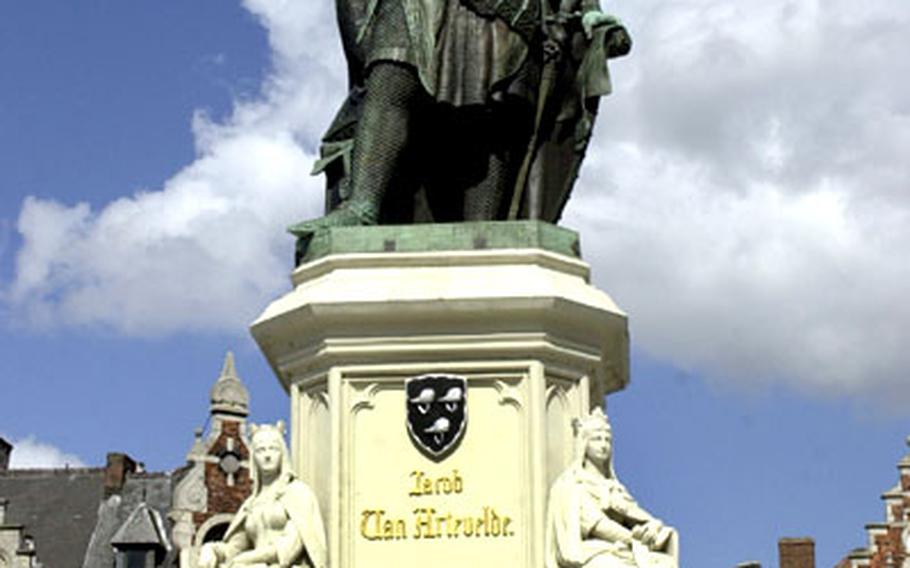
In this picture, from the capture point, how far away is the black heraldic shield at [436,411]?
9.12 metres

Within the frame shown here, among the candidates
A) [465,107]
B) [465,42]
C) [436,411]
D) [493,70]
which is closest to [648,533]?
[436,411]

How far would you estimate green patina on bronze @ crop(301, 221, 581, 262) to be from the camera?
31.0ft

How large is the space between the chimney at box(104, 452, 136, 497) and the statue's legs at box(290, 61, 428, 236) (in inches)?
1199

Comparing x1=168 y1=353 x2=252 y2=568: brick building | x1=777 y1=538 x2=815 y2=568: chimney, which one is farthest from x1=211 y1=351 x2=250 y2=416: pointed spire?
x1=777 y1=538 x2=815 y2=568: chimney

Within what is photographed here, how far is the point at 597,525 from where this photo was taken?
8656 mm

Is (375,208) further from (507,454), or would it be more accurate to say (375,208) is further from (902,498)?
(902,498)

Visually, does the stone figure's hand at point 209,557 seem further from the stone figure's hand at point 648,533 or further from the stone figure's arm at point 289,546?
the stone figure's hand at point 648,533

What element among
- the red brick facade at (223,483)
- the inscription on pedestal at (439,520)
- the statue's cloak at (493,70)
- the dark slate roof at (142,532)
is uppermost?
the red brick facade at (223,483)

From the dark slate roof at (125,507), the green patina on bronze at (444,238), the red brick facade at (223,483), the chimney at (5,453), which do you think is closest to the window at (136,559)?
the dark slate roof at (125,507)

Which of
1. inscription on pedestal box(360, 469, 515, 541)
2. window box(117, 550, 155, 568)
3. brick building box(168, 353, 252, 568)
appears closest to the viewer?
inscription on pedestal box(360, 469, 515, 541)

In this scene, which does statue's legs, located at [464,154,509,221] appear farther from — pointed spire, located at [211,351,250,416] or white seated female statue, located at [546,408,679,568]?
pointed spire, located at [211,351,250,416]

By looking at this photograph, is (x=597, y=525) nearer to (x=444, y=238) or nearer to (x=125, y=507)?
(x=444, y=238)

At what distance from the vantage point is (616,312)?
950 cm

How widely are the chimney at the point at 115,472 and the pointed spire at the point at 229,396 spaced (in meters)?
6.05
